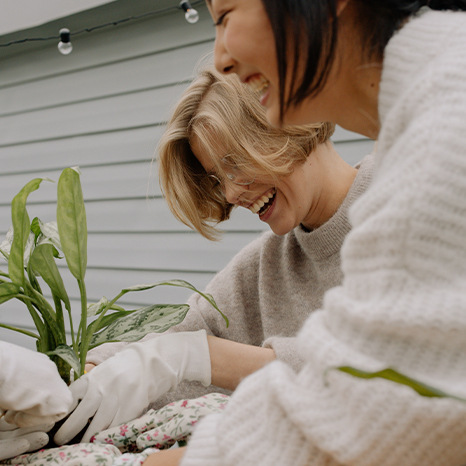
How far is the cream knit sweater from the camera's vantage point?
0.33 meters

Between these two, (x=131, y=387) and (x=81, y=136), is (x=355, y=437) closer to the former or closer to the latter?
(x=131, y=387)

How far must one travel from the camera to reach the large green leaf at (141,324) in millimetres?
712

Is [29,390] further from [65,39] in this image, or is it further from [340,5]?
[65,39]

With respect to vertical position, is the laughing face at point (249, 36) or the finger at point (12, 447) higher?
the laughing face at point (249, 36)

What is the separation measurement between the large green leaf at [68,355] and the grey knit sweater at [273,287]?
229 mm

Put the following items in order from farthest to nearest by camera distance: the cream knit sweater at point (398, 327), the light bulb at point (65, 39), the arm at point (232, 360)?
the light bulb at point (65, 39) < the arm at point (232, 360) < the cream knit sweater at point (398, 327)

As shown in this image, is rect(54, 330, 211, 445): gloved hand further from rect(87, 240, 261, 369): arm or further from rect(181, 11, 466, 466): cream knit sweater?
rect(181, 11, 466, 466): cream knit sweater

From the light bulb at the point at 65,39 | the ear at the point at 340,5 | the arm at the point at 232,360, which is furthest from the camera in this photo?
the light bulb at the point at 65,39

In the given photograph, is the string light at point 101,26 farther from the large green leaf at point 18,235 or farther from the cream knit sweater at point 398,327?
the cream knit sweater at point 398,327

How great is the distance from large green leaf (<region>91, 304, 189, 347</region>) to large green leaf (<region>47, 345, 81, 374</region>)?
0.21 feet

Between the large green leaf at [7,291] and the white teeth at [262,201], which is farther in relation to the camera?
the white teeth at [262,201]

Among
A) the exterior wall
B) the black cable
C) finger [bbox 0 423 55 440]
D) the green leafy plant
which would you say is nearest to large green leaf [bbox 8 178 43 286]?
the green leafy plant

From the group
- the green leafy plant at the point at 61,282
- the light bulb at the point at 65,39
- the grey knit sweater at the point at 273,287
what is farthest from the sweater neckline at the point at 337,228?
the light bulb at the point at 65,39

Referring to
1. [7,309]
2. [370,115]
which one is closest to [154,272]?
[7,309]
